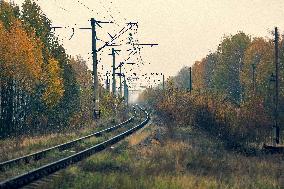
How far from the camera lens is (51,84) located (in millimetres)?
44844

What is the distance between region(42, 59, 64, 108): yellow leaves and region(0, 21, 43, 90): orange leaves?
2.17 metres

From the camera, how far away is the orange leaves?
114ft

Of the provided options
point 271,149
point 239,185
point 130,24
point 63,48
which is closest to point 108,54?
point 63,48

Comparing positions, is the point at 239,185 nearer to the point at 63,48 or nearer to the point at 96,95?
the point at 96,95

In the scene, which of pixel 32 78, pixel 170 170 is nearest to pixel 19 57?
pixel 32 78

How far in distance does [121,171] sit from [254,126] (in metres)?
13.7

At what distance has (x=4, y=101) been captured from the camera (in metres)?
35.8

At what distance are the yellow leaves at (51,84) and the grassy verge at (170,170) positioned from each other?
84.3 ft

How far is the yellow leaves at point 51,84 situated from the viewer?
44062mm

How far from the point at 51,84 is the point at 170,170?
33.1 meters

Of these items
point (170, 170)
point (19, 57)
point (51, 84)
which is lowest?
point (170, 170)

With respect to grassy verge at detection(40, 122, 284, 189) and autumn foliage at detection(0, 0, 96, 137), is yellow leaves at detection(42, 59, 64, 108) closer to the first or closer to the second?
autumn foliage at detection(0, 0, 96, 137)

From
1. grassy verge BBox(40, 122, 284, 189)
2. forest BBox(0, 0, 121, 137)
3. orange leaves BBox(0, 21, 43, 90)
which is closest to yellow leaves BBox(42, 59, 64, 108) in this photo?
forest BBox(0, 0, 121, 137)

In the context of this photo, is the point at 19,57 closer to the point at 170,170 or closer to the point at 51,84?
the point at 51,84
